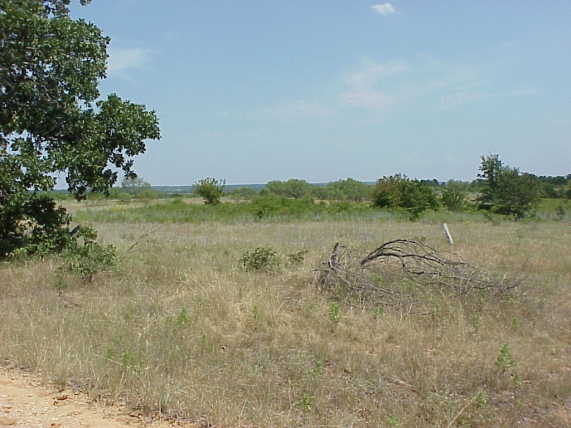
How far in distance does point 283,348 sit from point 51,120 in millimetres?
6886

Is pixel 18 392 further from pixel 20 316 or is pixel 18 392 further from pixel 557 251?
pixel 557 251

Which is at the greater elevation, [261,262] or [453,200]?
[453,200]

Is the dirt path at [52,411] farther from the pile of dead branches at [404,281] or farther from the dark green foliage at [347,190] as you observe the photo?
the dark green foliage at [347,190]

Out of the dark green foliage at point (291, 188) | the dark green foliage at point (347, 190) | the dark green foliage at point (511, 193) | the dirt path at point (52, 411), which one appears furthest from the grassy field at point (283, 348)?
the dark green foliage at point (291, 188)

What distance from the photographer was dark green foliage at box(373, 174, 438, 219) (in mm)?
35156

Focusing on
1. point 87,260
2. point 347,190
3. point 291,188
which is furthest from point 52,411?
point 291,188

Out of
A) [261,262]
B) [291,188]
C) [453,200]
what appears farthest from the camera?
[291,188]

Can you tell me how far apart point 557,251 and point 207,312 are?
34.0 feet

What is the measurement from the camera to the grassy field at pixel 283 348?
4305mm

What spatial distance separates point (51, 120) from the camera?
32.2 ft

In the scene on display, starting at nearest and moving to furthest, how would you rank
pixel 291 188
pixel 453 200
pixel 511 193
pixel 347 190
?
1. pixel 511 193
2. pixel 453 200
3. pixel 347 190
4. pixel 291 188

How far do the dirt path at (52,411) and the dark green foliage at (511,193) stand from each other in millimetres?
31620

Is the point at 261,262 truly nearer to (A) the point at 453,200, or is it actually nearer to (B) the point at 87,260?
(B) the point at 87,260

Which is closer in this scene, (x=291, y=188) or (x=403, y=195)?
(x=403, y=195)
